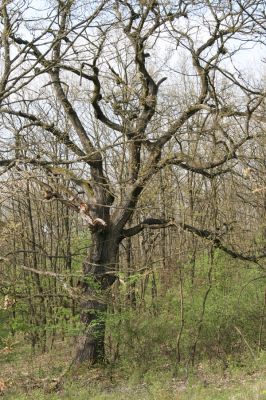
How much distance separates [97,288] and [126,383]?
1.97 m

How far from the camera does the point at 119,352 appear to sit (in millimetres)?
11336

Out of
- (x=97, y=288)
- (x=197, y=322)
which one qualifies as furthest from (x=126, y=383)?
(x=197, y=322)

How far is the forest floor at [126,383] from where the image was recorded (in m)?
7.34

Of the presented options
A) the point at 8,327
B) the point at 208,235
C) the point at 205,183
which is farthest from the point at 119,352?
the point at 205,183

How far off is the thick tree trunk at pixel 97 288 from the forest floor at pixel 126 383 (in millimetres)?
405

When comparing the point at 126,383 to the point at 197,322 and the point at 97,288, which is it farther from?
the point at 197,322

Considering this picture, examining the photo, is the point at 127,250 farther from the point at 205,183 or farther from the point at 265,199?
the point at 265,199

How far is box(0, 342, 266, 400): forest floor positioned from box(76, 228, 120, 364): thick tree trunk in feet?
1.33

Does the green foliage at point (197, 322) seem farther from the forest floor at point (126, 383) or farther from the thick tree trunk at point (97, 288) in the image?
the forest floor at point (126, 383)

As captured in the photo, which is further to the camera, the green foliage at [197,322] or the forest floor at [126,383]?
the green foliage at [197,322]

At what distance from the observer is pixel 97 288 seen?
32.1 ft

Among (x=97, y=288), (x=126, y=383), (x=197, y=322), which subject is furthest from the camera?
(x=197, y=322)

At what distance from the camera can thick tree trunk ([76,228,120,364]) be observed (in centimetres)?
997

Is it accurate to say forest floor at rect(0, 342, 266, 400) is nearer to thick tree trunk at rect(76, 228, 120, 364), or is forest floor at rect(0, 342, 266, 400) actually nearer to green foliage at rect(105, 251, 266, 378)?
thick tree trunk at rect(76, 228, 120, 364)
